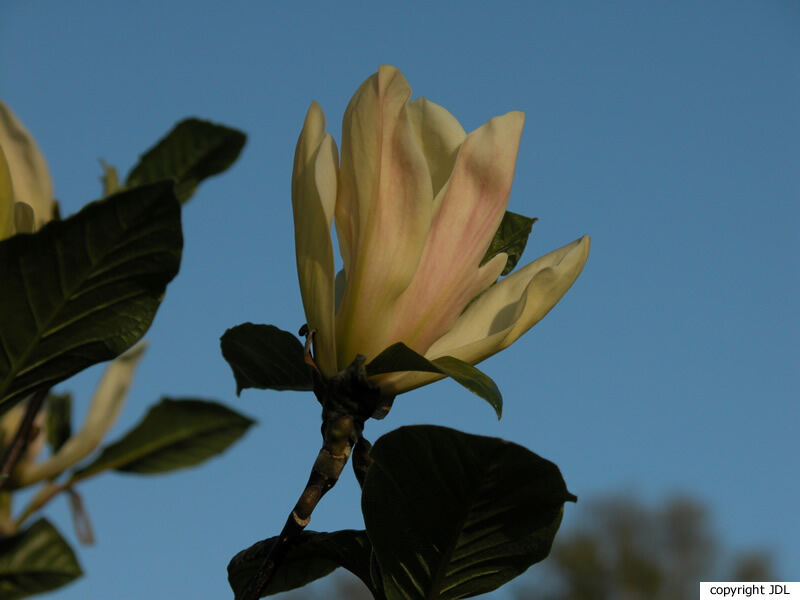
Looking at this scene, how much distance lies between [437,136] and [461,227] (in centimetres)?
7

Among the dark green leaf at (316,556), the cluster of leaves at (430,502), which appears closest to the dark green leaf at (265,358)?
the cluster of leaves at (430,502)

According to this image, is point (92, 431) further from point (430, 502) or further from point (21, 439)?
point (430, 502)

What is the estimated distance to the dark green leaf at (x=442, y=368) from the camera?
0.52 metres

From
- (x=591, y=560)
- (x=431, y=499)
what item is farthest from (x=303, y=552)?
(x=591, y=560)

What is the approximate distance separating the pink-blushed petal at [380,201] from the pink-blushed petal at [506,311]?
0.04 metres

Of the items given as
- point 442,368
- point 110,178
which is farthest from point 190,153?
point 442,368

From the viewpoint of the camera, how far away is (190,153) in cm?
76

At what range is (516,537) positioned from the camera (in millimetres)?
580

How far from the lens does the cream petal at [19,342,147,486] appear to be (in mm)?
896

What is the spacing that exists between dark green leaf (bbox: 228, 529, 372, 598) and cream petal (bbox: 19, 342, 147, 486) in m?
0.32

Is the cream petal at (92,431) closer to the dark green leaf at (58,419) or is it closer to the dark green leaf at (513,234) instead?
the dark green leaf at (58,419)

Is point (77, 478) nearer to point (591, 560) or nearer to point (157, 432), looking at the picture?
point (157, 432)

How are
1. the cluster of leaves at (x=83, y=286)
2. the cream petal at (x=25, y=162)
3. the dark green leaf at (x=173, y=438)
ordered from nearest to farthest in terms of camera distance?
the cluster of leaves at (x=83, y=286)
the cream petal at (x=25, y=162)
the dark green leaf at (x=173, y=438)

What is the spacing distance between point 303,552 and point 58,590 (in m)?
0.20
